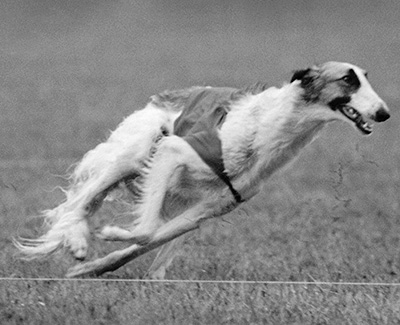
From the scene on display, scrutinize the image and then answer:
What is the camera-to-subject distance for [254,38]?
96.7 ft

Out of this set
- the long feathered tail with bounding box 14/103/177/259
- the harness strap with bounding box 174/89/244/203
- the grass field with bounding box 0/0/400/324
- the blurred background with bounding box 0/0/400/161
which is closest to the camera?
the grass field with bounding box 0/0/400/324

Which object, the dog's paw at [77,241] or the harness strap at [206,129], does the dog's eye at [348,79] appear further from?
the dog's paw at [77,241]

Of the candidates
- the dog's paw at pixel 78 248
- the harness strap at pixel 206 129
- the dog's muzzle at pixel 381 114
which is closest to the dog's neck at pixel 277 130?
the harness strap at pixel 206 129

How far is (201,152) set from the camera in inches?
251

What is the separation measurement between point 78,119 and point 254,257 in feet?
29.0

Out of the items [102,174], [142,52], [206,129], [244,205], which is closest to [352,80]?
[206,129]

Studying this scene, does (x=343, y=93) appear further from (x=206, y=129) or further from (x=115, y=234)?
(x=115, y=234)

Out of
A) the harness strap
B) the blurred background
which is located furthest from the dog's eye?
the blurred background

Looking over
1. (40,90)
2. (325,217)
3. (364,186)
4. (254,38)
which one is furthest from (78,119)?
(254,38)

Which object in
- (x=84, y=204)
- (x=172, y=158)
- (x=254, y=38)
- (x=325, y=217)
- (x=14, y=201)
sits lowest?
(x=254, y=38)

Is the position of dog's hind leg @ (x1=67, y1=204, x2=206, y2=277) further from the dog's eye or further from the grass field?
the dog's eye

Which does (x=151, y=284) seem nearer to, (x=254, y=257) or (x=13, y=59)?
(x=254, y=257)

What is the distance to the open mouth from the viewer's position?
6.02 meters

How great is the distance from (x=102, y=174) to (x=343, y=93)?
1.58 metres
